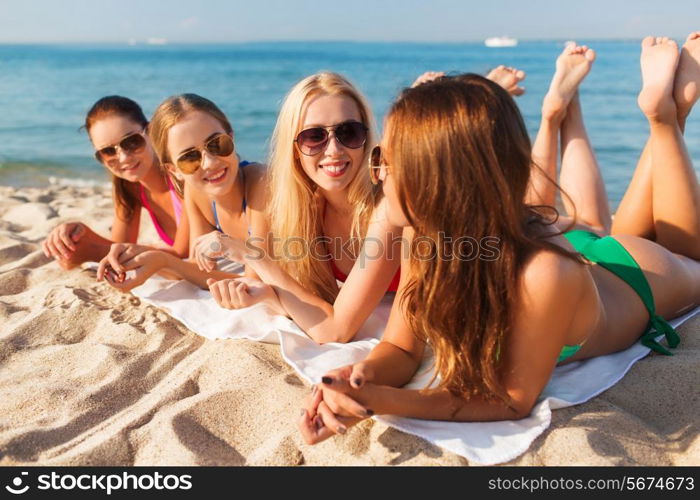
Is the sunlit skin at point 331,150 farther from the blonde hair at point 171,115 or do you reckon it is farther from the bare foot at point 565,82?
the bare foot at point 565,82

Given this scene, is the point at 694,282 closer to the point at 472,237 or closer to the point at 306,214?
the point at 472,237

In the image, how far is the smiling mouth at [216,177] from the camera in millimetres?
3680

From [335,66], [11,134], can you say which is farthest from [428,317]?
[335,66]

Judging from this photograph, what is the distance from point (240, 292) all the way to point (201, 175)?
87 cm

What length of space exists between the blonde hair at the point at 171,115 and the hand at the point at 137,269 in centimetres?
59

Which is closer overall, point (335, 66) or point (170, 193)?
point (170, 193)

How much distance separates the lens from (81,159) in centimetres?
1008

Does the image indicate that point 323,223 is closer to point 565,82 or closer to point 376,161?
point 376,161

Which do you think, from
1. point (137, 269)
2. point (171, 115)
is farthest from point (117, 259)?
point (171, 115)

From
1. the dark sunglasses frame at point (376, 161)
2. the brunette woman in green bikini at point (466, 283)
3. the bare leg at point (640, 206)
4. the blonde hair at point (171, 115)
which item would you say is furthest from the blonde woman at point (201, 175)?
the bare leg at point (640, 206)

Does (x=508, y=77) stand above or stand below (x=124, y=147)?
above

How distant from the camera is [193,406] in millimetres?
2627

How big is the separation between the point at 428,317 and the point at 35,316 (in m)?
2.42

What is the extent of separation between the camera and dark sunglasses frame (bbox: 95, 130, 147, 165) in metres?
4.23
